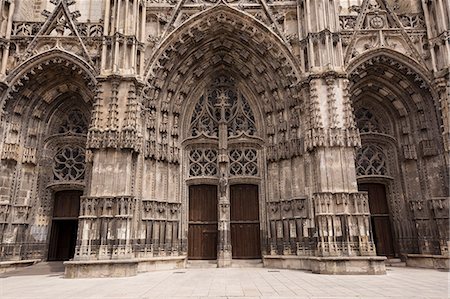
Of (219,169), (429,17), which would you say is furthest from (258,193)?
(429,17)

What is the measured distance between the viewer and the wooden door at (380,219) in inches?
554

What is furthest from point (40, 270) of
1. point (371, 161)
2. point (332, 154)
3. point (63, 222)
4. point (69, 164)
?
point (371, 161)

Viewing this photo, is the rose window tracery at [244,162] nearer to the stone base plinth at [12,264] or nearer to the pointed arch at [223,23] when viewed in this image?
the pointed arch at [223,23]

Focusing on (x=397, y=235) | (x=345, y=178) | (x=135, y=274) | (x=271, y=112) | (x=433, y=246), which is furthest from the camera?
(x=271, y=112)

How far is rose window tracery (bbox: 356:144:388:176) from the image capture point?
14.6 meters

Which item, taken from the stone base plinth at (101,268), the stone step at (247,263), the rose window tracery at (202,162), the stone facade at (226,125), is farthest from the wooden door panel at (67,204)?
the stone step at (247,263)

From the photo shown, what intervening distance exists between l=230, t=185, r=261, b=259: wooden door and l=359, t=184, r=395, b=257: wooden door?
15.8 ft

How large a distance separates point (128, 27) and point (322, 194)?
31.7ft

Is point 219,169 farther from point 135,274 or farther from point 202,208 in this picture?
point 135,274

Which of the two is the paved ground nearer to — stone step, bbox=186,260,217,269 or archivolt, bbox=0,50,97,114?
stone step, bbox=186,260,217,269

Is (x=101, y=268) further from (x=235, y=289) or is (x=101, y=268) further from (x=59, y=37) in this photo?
(x=59, y=37)

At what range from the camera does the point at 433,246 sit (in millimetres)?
12594

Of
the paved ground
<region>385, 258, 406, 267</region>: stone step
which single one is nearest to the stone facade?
<region>385, 258, 406, 267</region>: stone step

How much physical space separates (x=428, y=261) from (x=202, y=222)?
875 centimetres
